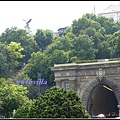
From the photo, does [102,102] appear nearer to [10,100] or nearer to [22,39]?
[10,100]

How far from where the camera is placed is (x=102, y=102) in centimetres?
5456

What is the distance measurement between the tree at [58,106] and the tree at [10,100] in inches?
989

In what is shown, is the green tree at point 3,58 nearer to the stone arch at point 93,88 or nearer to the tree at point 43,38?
the tree at point 43,38

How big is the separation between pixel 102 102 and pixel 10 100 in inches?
423

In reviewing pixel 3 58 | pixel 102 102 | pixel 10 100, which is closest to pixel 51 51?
pixel 3 58

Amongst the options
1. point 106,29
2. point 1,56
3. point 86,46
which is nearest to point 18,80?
point 1,56

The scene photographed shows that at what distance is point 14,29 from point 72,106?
6389 centimetres

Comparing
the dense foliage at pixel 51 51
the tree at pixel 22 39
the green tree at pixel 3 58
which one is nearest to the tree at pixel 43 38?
the dense foliage at pixel 51 51

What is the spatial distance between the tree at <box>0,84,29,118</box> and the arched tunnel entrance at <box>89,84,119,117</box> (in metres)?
8.26

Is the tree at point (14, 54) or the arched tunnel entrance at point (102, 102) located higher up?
the tree at point (14, 54)

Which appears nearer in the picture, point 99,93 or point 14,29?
point 99,93

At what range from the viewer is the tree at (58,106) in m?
26.0

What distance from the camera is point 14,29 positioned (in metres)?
88.9

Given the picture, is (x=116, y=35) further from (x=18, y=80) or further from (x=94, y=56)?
(x=18, y=80)
